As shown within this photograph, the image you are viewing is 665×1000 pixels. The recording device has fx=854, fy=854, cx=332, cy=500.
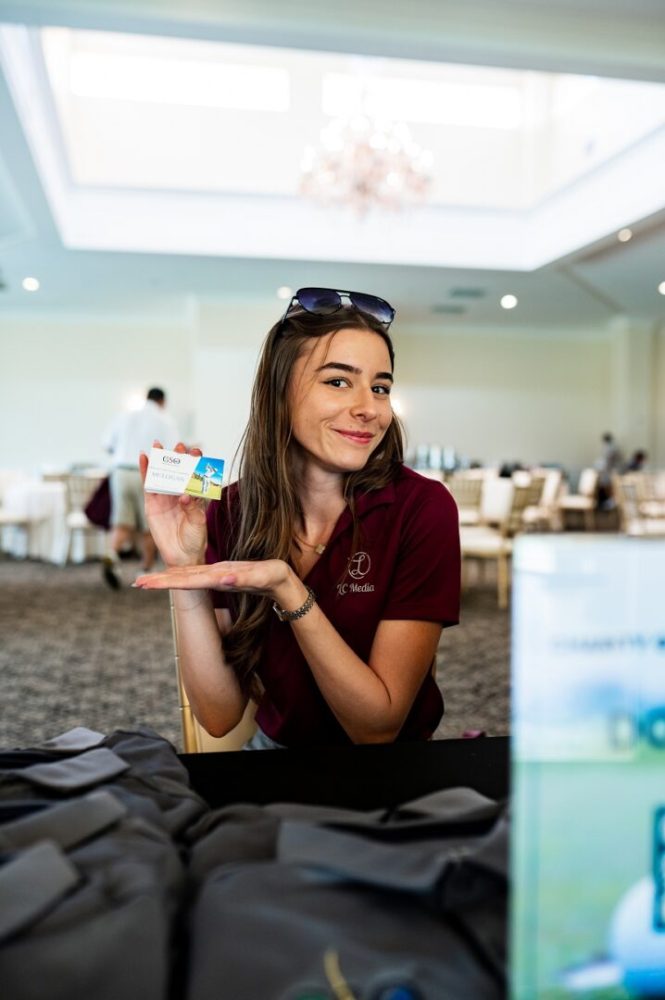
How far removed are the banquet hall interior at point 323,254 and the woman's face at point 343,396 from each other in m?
2.25

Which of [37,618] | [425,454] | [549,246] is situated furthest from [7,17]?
[425,454]

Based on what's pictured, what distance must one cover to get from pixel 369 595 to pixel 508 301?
12.2m

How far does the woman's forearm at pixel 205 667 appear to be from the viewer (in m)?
1.25

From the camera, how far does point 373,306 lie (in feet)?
4.31

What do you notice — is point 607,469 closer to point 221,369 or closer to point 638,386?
point 638,386

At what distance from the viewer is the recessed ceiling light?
40.9 feet

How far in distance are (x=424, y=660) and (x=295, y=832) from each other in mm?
744

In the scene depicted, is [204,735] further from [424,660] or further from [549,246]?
[549,246]

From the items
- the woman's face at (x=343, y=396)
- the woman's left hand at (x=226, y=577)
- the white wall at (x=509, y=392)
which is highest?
the white wall at (x=509, y=392)

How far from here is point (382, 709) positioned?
1.19m

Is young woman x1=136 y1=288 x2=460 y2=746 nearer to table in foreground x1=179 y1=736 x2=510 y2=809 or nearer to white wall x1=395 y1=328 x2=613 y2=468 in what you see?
table in foreground x1=179 y1=736 x2=510 y2=809

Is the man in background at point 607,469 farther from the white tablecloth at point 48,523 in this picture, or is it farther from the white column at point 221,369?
the white tablecloth at point 48,523

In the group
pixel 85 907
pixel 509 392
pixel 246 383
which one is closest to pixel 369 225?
pixel 246 383

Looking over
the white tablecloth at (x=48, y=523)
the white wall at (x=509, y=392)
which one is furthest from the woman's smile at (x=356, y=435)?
the white wall at (x=509, y=392)
